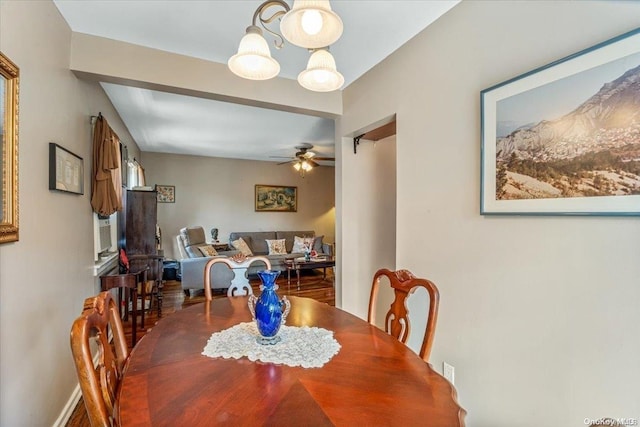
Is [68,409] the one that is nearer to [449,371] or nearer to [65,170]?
[65,170]

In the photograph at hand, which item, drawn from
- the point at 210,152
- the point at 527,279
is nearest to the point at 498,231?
the point at 527,279

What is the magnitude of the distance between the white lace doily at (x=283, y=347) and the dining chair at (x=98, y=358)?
303mm

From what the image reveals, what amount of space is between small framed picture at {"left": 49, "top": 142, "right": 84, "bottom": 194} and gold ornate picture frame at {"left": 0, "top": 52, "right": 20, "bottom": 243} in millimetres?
415

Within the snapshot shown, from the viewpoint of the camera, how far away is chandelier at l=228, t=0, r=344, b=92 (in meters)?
1.12

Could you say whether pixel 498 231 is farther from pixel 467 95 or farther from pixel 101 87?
pixel 101 87

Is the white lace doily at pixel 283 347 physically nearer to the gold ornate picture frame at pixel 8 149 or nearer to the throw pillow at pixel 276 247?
the gold ornate picture frame at pixel 8 149

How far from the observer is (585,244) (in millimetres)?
1243

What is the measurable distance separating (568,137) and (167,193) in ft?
20.9

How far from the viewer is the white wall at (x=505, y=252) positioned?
46.4 inches

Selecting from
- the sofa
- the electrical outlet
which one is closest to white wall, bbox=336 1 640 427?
the electrical outlet

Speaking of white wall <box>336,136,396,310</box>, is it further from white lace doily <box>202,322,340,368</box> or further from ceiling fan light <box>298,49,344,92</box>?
white lace doily <box>202,322,340,368</box>

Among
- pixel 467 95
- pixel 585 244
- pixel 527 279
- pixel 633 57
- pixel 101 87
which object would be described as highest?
pixel 101 87

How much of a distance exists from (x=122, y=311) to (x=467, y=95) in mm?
4006

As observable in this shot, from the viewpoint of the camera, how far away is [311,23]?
1.16m
